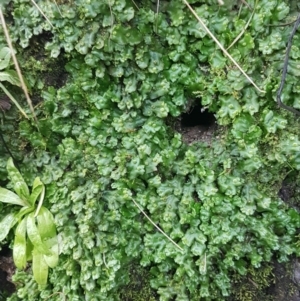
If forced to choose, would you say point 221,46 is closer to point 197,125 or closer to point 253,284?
point 197,125

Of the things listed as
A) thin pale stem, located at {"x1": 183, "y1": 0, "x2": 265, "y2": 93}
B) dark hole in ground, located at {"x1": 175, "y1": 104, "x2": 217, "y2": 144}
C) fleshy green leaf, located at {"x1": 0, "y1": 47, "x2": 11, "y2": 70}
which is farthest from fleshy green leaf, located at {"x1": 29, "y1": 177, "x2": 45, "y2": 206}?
thin pale stem, located at {"x1": 183, "y1": 0, "x2": 265, "y2": 93}

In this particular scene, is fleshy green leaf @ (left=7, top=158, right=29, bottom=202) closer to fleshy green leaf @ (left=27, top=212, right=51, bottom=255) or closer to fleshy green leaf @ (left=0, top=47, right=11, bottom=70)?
fleshy green leaf @ (left=27, top=212, right=51, bottom=255)

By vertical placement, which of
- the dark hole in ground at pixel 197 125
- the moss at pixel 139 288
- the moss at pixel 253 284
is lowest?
the moss at pixel 253 284

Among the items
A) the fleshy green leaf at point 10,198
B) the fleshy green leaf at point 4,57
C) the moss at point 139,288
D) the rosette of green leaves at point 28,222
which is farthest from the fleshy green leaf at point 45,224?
the fleshy green leaf at point 4,57

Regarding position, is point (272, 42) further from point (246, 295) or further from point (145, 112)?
point (246, 295)

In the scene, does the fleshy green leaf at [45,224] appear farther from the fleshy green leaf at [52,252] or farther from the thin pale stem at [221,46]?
the thin pale stem at [221,46]

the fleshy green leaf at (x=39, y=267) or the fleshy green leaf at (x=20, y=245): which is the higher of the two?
the fleshy green leaf at (x=20, y=245)

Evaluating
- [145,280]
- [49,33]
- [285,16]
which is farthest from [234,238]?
[49,33]

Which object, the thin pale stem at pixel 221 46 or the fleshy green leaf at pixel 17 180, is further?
the fleshy green leaf at pixel 17 180
